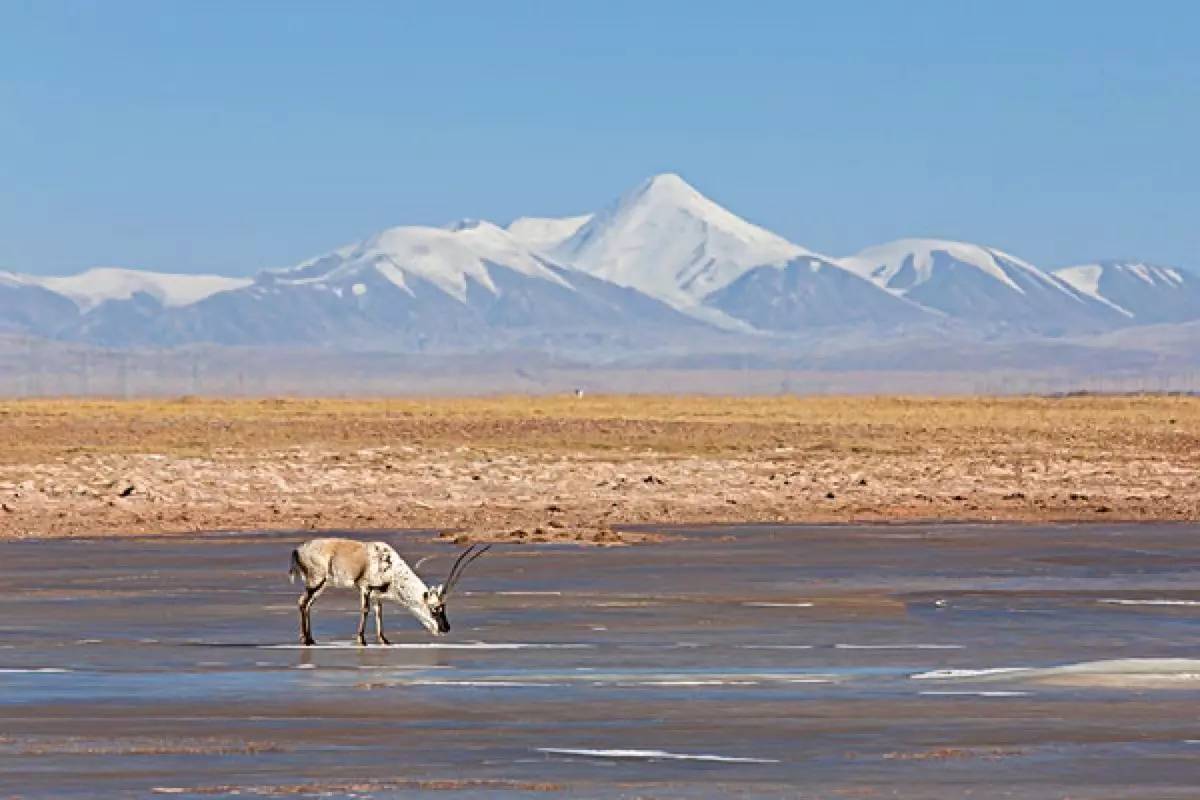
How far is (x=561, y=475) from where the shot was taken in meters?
41.9

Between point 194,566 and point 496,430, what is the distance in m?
29.8

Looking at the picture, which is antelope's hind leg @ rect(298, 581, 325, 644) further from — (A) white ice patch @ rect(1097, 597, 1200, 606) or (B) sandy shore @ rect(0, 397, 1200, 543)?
(B) sandy shore @ rect(0, 397, 1200, 543)

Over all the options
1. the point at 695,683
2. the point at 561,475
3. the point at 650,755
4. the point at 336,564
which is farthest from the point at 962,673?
the point at 561,475

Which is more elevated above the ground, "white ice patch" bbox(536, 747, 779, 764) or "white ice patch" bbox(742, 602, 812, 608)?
"white ice patch" bbox(536, 747, 779, 764)

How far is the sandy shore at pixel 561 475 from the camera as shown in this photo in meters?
36.1

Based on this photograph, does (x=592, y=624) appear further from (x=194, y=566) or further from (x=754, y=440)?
(x=754, y=440)

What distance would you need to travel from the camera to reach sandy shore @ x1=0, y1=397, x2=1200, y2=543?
119 feet

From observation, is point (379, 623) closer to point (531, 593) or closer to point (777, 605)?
point (777, 605)

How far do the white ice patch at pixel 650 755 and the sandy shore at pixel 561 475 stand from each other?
17.6 metres

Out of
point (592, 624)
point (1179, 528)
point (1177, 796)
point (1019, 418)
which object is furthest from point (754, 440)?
point (1177, 796)

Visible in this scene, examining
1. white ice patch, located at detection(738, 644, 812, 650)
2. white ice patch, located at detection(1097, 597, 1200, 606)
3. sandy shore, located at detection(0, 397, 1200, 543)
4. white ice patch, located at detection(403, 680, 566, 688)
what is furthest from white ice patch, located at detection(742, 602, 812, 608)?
sandy shore, located at detection(0, 397, 1200, 543)

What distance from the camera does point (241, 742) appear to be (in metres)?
14.6

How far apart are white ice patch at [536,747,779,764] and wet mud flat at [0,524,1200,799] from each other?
3 cm

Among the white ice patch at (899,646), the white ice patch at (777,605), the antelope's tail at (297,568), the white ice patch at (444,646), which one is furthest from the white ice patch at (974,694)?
the white ice patch at (777,605)
